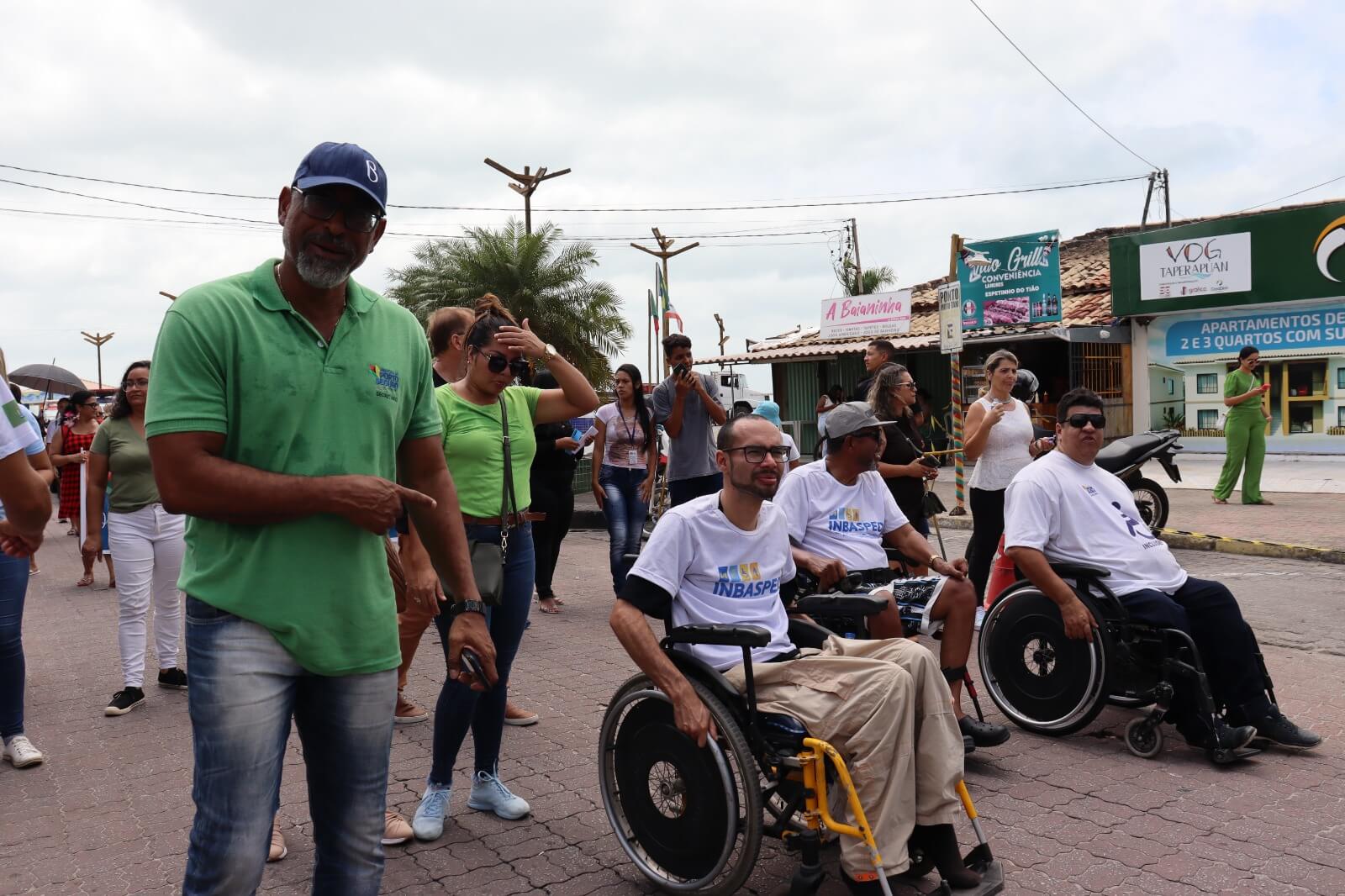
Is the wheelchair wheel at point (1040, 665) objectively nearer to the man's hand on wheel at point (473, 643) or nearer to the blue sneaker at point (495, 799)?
the blue sneaker at point (495, 799)

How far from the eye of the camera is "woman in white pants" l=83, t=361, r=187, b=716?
5.82 metres

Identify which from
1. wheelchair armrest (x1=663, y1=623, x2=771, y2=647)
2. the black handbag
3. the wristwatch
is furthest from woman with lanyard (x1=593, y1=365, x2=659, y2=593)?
the wristwatch

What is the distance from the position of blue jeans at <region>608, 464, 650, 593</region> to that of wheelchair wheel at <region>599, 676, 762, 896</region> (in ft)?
16.1

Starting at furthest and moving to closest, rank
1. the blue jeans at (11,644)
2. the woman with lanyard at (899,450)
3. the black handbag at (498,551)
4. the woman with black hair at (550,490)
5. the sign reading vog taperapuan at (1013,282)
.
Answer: the sign reading vog taperapuan at (1013,282) → the woman with black hair at (550,490) → the woman with lanyard at (899,450) → the blue jeans at (11,644) → the black handbag at (498,551)

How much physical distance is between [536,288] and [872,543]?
25.0 m

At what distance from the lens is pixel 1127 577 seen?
15.8 ft

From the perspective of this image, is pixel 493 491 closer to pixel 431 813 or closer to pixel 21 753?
pixel 431 813

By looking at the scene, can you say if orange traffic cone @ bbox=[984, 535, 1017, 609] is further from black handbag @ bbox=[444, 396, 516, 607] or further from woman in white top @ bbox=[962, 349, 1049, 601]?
black handbag @ bbox=[444, 396, 516, 607]

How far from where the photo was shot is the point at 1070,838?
148 inches

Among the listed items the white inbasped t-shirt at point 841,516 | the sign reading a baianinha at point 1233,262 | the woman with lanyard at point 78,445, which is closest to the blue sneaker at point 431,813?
the white inbasped t-shirt at point 841,516

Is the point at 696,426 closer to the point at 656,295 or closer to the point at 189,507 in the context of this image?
the point at 189,507

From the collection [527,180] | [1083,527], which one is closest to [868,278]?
[527,180]

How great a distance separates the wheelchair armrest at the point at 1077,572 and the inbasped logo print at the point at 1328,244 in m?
16.8

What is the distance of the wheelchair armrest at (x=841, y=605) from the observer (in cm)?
390
